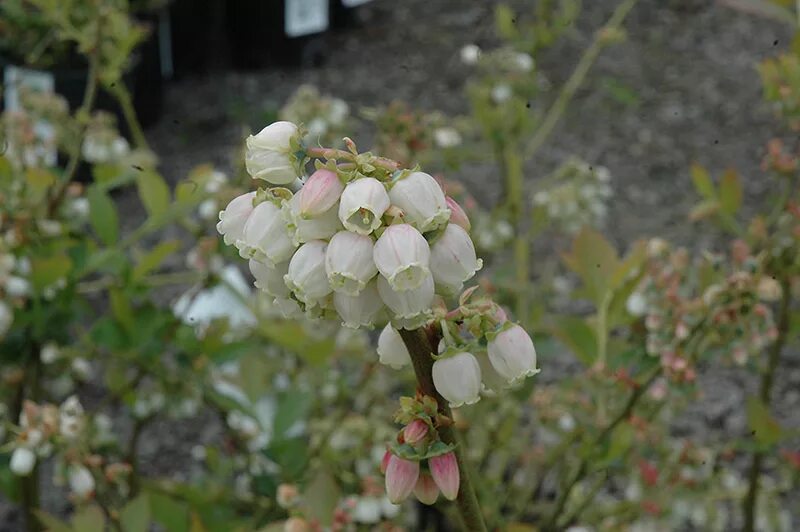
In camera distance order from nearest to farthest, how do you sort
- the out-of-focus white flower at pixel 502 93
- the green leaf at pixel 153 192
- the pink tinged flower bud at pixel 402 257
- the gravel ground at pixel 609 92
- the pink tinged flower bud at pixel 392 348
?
the pink tinged flower bud at pixel 402 257, the pink tinged flower bud at pixel 392 348, the green leaf at pixel 153 192, the out-of-focus white flower at pixel 502 93, the gravel ground at pixel 609 92

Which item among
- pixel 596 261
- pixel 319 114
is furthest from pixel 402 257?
pixel 319 114

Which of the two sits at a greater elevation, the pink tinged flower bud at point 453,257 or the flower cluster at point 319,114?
the pink tinged flower bud at point 453,257

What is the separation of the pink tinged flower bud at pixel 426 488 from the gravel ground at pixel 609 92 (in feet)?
5.86

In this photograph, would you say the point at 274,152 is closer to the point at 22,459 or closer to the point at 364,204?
the point at 364,204

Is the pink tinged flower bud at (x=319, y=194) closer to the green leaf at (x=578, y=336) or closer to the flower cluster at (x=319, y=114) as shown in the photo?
the green leaf at (x=578, y=336)

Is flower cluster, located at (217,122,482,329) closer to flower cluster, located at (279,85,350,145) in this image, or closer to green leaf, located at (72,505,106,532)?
green leaf, located at (72,505,106,532)

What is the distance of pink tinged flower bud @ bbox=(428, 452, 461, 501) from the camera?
20.3 inches

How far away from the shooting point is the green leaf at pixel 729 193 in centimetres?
123

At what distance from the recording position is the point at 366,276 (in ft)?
1.52

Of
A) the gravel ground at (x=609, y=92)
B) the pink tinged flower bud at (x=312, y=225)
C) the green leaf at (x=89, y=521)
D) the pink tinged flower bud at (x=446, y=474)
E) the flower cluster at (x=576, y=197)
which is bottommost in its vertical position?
the gravel ground at (x=609, y=92)

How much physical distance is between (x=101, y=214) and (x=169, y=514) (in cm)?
34

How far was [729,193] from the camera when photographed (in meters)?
1.23

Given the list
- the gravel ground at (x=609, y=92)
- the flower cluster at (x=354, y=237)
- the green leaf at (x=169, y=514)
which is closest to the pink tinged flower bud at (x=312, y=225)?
the flower cluster at (x=354, y=237)

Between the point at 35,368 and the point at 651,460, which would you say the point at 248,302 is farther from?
the point at 651,460
